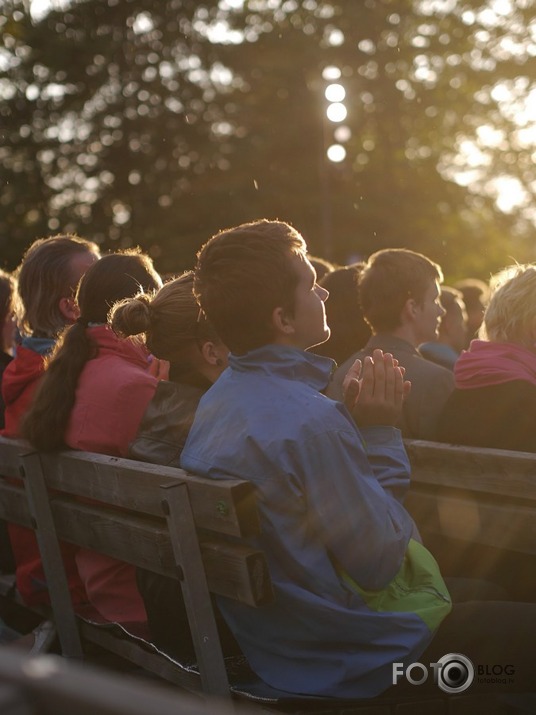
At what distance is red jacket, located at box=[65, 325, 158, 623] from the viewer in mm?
3869

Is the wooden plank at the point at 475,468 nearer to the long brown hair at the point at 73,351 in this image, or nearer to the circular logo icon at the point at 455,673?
the circular logo icon at the point at 455,673

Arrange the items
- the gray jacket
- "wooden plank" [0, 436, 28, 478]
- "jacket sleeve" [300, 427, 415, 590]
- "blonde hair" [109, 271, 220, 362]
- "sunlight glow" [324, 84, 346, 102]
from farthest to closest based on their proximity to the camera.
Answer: "sunlight glow" [324, 84, 346, 102] → the gray jacket → "wooden plank" [0, 436, 28, 478] → "blonde hair" [109, 271, 220, 362] → "jacket sleeve" [300, 427, 415, 590]

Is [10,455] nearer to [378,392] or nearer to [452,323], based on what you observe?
[378,392]

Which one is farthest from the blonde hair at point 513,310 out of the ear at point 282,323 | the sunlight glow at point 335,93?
the sunlight glow at point 335,93

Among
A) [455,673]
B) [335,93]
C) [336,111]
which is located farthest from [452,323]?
[336,111]

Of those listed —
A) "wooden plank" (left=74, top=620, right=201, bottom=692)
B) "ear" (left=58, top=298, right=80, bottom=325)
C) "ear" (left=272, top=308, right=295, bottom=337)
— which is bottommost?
"wooden plank" (left=74, top=620, right=201, bottom=692)

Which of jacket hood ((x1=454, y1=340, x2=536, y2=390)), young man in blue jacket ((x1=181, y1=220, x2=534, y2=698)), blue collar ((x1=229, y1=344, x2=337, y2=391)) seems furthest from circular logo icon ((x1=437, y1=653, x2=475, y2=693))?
jacket hood ((x1=454, y1=340, x2=536, y2=390))

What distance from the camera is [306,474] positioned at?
8.74 feet

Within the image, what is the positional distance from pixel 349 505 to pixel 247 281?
0.69 metres

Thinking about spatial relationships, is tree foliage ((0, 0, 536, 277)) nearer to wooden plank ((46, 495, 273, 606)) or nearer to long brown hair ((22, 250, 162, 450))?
long brown hair ((22, 250, 162, 450))

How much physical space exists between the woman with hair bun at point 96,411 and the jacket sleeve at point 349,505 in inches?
54.0

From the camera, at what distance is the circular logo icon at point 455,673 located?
2.93m

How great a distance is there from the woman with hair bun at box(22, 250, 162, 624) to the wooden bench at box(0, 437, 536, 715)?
106mm

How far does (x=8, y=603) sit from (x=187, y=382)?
1.83 meters
